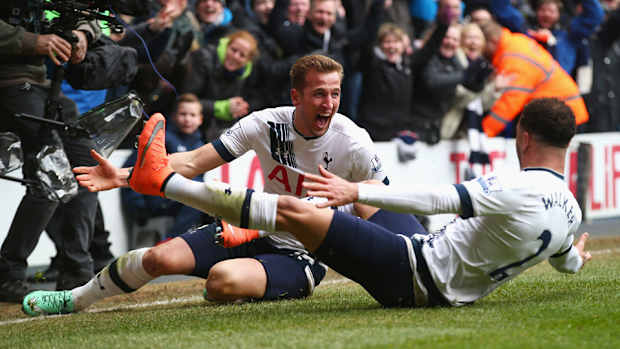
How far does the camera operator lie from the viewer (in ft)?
20.1

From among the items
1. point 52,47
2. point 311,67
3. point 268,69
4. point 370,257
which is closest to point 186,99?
point 268,69

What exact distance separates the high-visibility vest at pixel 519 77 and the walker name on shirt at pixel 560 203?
254 inches

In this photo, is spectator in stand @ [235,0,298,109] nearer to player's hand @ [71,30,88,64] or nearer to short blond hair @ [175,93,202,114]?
short blond hair @ [175,93,202,114]

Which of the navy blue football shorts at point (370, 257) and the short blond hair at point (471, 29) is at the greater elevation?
the short blond hair at point (471, 29)

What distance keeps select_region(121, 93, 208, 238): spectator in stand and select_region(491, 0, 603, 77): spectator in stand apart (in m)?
4.84

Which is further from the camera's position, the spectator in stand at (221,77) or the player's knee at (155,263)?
the spectator in stand at (221,77)

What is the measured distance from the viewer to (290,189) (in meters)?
5.90

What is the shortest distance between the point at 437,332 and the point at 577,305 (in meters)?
1.18

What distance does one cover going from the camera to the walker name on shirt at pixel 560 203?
4.72 metres

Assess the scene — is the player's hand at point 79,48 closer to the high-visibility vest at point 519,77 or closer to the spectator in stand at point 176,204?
the spectator in stand at point 176,204

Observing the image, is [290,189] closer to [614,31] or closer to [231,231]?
[231,231]

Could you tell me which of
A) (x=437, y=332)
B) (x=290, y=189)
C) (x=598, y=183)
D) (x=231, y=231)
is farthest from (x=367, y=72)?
(x=437, y=332)

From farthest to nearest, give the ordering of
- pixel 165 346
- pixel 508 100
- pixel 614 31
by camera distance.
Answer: pixel 614 31 < pixel 508 100 < pixel 165 346

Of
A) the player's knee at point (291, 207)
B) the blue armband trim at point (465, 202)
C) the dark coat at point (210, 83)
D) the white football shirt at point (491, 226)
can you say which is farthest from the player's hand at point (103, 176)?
the dark coat at point (210, 83)
